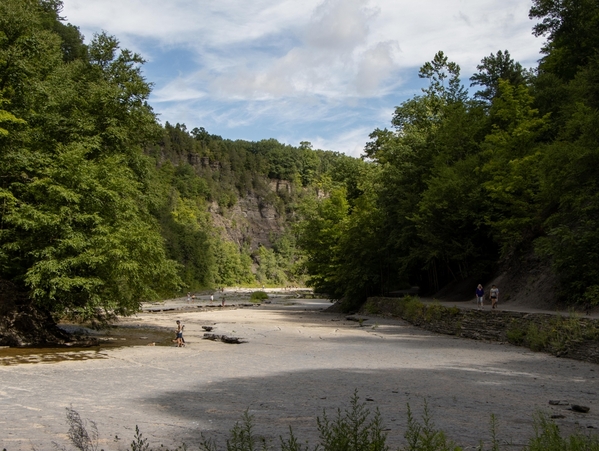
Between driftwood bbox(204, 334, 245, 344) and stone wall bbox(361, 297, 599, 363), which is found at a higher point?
stone wall bbox(361, 297, 599, 363)

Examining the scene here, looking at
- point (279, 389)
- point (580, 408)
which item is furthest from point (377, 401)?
point (580, 408)

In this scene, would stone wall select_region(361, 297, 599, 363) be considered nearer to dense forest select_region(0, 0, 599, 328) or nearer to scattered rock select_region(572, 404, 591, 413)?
dense forest select_region(0, 0, 599, 328)

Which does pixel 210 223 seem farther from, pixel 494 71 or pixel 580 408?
pixel 580 408

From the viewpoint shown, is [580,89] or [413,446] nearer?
[413,446]

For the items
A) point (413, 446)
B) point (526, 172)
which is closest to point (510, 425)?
point (413, 446)

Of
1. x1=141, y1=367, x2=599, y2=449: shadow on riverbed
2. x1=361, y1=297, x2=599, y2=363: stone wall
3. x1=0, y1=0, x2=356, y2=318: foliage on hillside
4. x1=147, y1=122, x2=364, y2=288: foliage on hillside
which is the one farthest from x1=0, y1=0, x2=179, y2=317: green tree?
x1=147, y1=122, x2=364, y2=288: foliage on hillside

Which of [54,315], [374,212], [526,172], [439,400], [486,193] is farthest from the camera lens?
[374,212]

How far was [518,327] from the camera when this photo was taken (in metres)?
21.2

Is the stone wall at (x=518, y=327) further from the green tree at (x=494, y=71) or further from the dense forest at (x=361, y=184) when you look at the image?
the green tree at (x=494, y=71)

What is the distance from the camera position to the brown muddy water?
18484mm

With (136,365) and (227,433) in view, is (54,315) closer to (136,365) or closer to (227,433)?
(136,365)

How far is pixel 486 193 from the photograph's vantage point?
34406mm

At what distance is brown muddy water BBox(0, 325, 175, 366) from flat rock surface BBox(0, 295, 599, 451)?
1.05 feet

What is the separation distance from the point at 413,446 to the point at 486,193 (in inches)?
1247
